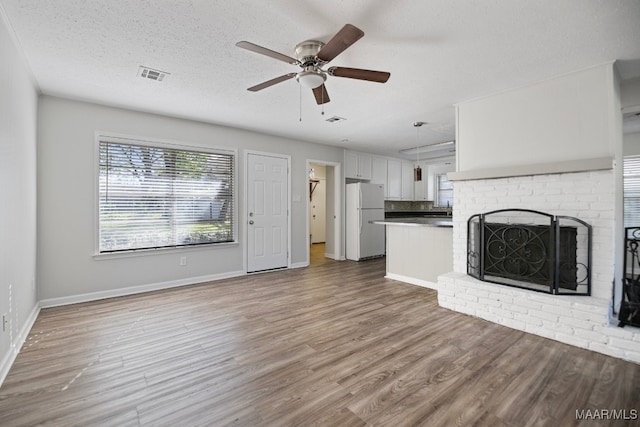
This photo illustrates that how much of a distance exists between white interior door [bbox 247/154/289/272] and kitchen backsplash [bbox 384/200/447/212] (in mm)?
3280

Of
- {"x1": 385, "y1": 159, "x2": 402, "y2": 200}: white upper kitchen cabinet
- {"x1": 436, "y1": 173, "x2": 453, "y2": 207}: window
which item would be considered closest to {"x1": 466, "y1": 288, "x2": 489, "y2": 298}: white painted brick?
{"x1": 385, "y1": 159, "x2": 402, "y2": 200}: white upper kitchen cabinet

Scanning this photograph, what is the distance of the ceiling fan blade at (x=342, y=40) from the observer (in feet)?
5.77

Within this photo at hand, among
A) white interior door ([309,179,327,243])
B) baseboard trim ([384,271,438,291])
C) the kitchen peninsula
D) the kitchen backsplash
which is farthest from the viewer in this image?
white interior door ([309,179,327,243])

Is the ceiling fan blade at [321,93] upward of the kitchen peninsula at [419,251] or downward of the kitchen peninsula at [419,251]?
upward

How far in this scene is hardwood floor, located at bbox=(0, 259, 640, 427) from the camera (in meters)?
1.65

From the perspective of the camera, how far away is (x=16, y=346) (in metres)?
2.32

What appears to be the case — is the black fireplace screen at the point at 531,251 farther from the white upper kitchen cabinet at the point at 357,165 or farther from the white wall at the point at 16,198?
the white wall at the point at 16,198

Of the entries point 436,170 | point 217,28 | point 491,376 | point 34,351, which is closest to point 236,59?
point 217,28

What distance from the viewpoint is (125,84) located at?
10.3 ft

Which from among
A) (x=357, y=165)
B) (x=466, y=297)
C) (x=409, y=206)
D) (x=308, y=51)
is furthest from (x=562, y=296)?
(x=409, y=206)

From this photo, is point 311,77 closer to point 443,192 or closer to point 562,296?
point 562,296

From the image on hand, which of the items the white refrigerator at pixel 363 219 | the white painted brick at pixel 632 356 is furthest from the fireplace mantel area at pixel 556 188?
the white refrigerator at pixel 363 219

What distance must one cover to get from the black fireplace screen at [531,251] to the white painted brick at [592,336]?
0.35 meters

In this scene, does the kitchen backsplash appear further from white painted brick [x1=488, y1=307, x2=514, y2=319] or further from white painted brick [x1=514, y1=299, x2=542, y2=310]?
white painted brick [x1=514, y1=299, x2=542, y2=310]
